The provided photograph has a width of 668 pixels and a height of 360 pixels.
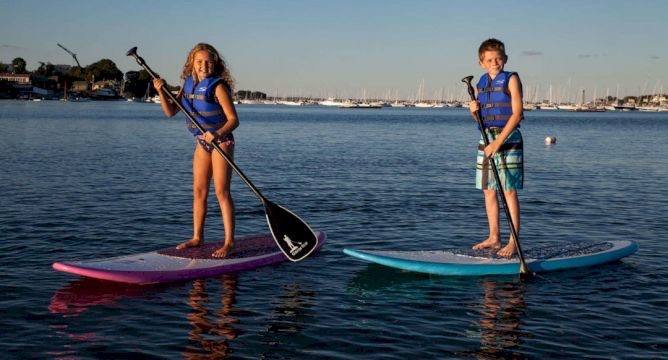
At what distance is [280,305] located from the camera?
7.65 m

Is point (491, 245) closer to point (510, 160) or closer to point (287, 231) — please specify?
point (510, 160)

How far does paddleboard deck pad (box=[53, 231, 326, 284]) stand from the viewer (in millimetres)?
7789

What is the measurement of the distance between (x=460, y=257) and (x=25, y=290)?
16.9 ft

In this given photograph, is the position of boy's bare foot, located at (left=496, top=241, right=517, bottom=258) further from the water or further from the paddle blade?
the paddle blade

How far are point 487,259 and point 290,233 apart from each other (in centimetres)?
246

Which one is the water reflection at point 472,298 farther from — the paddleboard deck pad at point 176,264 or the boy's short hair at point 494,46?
the boy's short hair at point 494,46

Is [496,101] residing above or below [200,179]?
above

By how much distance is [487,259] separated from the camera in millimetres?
8938

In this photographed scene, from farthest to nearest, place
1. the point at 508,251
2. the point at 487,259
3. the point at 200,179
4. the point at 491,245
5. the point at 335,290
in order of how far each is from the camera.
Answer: the point at 491,245 → the point at 508,251 → the point at 487,259 → the point at 200,179 → the point at 335,290

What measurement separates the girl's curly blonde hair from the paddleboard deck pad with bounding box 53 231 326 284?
2065mm

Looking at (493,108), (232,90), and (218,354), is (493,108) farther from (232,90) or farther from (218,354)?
(218,354)

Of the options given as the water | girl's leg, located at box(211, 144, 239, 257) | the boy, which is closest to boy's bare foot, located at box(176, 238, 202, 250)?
girl's leg, located at box(211, 144, 239, 257)

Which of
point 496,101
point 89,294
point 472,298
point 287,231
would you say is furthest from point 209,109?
point 472,298

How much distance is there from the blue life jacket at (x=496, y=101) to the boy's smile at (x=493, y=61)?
0.31 ft
